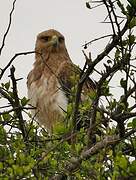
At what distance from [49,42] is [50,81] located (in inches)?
41.0

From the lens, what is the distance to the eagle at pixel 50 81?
7359 mm

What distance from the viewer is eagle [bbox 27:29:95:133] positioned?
7359mm

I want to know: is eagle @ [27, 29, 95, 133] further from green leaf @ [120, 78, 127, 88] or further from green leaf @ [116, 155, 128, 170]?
green leaf @ [116, 155, 128, 170]

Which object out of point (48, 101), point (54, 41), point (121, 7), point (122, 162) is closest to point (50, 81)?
point (48, 101)

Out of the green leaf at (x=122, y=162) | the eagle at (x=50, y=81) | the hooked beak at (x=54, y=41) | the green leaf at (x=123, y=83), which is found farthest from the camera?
the hooked beak at (x=54, y=41)

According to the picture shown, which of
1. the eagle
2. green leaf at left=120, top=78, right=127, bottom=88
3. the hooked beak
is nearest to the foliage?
green leaf at left=120, top=78, right=127, bottom=88

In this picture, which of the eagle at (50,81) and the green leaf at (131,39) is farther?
the eagle at (50,81)

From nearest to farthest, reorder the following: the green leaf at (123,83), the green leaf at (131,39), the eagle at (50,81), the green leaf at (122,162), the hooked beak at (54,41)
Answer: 1. the green leaf at (122,162)
2. the green leaf at (123,83)
3. the green leaf at (131,39)
4. the eagle at (50,81)
5. the hooked beak at (54,41)

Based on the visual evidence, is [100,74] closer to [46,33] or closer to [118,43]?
[118,43]

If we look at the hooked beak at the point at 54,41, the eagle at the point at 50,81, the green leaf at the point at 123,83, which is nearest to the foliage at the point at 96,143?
the green leaf at the point at 123,83

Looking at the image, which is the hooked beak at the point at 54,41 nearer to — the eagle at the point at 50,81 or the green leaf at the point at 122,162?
the eagle at the point at 50,81

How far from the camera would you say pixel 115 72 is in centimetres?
354

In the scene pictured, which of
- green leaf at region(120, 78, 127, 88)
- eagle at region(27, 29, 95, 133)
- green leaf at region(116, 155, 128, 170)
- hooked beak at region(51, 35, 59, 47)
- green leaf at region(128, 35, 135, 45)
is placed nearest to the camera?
green leaf at region(116, 155, 128, 170)

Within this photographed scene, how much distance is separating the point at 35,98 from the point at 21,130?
134 inches
